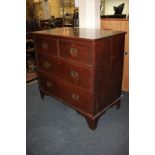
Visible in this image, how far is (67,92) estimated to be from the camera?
214cm

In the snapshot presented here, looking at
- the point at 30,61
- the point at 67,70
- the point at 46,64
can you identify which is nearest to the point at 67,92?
the point at 67,70

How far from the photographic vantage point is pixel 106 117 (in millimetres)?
2207

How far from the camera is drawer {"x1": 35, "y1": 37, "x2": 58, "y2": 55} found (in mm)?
2109

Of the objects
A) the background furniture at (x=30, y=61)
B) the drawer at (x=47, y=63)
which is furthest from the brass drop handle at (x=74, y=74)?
the background furniture at (x=30, y=61)

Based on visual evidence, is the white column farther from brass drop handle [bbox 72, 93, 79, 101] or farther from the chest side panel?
brass drop handle [bbox 72, 93, 79, 101]

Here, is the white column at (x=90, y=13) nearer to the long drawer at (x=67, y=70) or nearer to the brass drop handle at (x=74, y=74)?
the long drawer at (x=67, y=70)

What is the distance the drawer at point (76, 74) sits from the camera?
1805mm

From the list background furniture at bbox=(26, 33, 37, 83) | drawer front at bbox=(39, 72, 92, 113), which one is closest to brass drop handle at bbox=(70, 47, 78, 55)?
drawer front at bbox=(39, 72, 92, 113)

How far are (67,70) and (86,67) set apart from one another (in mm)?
318
